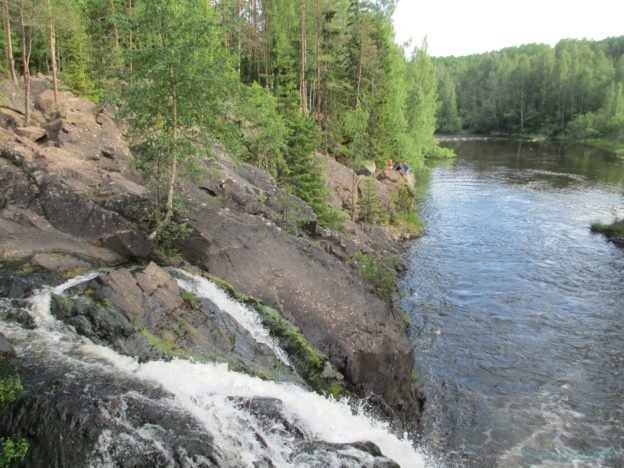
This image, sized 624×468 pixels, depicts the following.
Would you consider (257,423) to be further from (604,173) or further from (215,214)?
(604,173)

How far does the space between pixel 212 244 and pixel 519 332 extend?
43.5 ft

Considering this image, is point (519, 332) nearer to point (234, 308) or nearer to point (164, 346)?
point (234, 308)

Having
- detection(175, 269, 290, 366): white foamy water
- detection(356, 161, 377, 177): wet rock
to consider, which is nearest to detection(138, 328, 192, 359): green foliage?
detection(175, 269, 290, 366): white foamy water

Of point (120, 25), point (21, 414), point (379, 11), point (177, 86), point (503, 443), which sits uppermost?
point (379, 11)

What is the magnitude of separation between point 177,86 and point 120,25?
2312mm

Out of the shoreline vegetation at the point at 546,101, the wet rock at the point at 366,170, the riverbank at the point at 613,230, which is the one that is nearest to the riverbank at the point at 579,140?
the shoreline vegetation at the point at 546,101

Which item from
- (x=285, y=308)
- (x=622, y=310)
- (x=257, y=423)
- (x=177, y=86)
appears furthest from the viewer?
(x=622, y=310)

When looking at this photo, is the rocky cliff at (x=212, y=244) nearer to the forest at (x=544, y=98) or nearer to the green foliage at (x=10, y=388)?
the green foliage at (x=10, y=388)

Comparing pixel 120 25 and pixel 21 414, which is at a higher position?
pixel 120 25

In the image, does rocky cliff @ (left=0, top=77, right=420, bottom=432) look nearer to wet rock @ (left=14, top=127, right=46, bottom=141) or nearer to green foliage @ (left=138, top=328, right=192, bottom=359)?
wet rock @ (left=14, top=127, right=46, bottom=141)

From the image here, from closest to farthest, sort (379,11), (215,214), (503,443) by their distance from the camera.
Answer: (503,443) < (215,214) < (379,11)

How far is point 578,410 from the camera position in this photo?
557 inches

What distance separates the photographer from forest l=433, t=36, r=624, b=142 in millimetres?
93938

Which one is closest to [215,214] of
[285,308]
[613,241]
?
[285,308]
